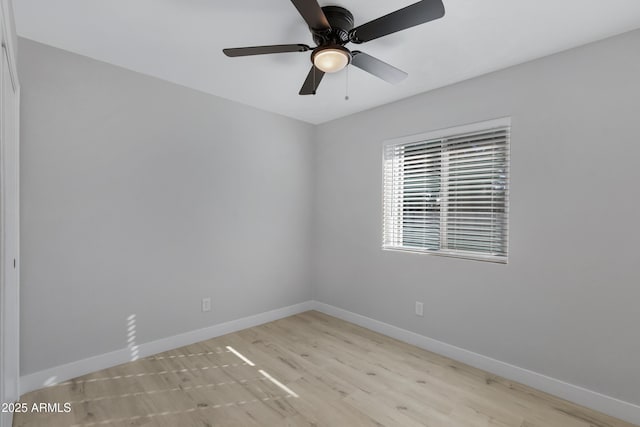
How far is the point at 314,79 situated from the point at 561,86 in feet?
5.77

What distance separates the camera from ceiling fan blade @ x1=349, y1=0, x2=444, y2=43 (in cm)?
144

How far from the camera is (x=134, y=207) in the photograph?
2621mm

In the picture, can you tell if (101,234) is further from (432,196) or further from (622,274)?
(622,274)

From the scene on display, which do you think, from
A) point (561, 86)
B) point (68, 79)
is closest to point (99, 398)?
point (68, 79)

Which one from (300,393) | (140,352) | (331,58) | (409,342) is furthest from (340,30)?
(140,352)

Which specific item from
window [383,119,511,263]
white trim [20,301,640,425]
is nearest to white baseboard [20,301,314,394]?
white trim [20,301,640,425]

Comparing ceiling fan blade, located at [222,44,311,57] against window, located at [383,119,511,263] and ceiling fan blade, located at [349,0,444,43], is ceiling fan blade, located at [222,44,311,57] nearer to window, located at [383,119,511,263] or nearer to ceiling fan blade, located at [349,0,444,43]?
ceiling fan blade, located at [349,0,444,43]

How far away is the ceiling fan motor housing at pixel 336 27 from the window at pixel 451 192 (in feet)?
4.80

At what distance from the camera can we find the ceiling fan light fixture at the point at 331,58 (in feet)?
5.81

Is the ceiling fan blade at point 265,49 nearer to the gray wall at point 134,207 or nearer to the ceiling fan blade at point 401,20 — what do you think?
the ceiling fan blade at point 401,20

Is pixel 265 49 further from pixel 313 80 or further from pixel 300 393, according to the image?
pixel 300 393

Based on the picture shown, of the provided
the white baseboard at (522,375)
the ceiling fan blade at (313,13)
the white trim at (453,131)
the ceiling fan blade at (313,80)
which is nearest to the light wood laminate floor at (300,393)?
the white baseboard at (522,375)

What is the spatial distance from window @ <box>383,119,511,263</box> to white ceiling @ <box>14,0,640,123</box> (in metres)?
0.55

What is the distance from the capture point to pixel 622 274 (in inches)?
77.9
